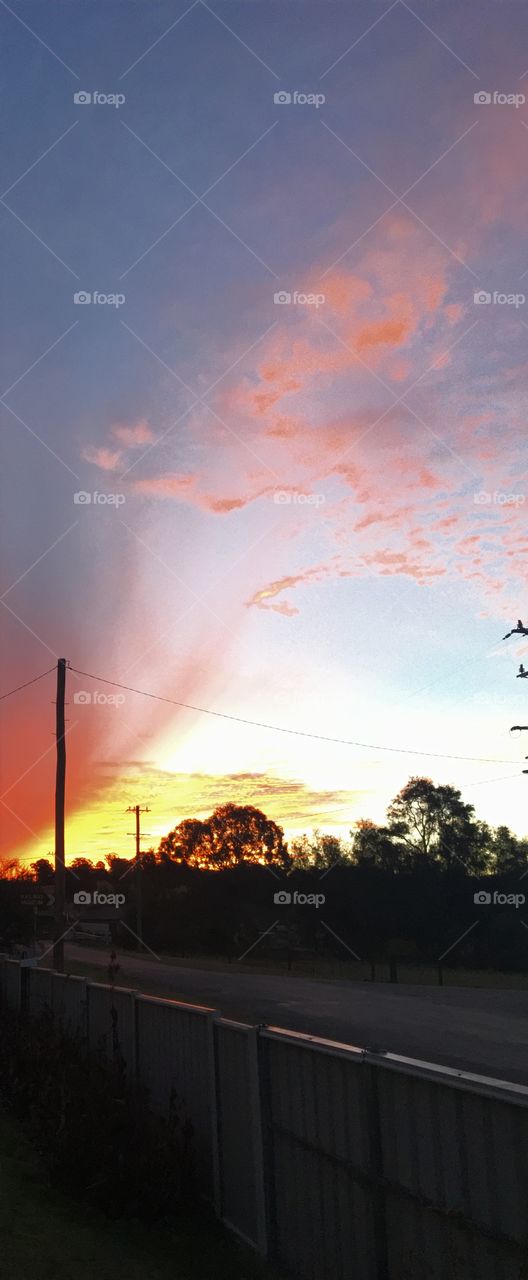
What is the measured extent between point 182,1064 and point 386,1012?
20.3 meters

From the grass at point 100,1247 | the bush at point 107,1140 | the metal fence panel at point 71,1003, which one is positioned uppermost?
the metal fence panel at point 71,1003

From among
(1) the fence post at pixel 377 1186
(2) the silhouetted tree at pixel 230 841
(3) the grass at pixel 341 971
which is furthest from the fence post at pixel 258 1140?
(2) the silhouetted tree at pixel 230 841

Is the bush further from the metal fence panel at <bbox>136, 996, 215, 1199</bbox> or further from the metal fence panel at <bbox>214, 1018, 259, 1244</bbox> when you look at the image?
the metal fence panel at <bbox>214, 1018, 259, 1244</bbox>

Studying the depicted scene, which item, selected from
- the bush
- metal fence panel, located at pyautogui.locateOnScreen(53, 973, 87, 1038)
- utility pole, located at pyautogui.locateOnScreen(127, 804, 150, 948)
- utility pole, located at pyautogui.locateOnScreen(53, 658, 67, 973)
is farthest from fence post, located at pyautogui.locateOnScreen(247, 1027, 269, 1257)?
utility pole, located at pyautogui.locateOnScreen(127, 804, 150, 948)

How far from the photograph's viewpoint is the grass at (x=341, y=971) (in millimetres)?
45631

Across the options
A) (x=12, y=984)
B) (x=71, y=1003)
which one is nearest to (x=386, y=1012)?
(x=12, y=984)

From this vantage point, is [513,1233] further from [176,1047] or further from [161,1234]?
[176,1047]

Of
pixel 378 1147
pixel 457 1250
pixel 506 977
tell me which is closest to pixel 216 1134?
pixel 378 1147

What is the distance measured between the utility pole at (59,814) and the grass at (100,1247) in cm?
2207

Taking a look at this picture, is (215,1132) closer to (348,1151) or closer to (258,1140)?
(258,1140)

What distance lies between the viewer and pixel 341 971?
5688cm

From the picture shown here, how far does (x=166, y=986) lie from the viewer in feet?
115

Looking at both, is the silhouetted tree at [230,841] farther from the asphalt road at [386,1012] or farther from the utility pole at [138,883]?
the asphalt road at [386,1012]

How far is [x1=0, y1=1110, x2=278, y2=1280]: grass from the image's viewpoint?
6246 millimetres
